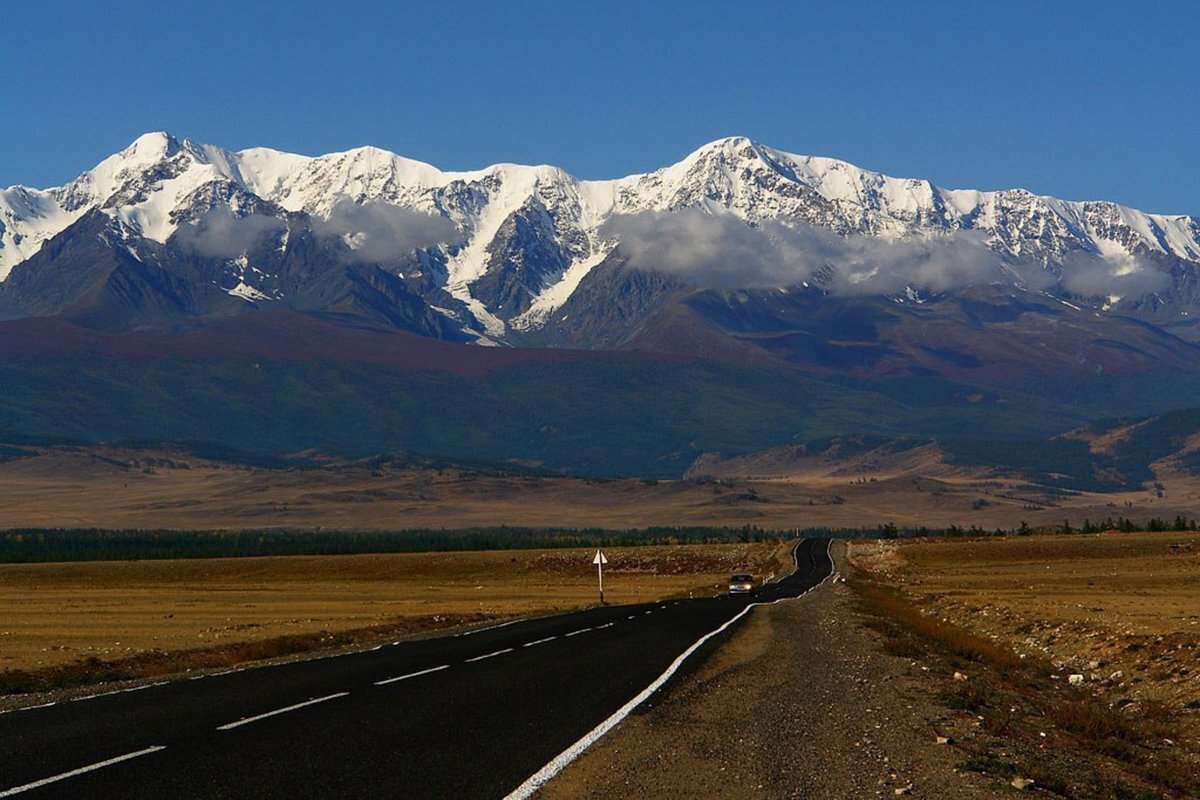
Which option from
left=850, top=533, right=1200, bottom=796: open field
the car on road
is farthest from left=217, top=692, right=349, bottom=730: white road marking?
the car on road

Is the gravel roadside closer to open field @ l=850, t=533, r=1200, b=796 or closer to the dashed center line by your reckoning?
open field @ l=850, t=533, r=1200, b=796

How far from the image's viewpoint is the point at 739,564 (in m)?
144

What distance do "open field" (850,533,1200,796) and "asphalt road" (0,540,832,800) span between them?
6.88 m

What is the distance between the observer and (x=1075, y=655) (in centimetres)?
4041

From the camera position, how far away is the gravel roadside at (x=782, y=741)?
18.6 meters

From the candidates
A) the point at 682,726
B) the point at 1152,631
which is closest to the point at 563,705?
the point at 682,726

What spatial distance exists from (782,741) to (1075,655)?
69.4 feet

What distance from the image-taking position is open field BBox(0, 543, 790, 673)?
55031 millimetres

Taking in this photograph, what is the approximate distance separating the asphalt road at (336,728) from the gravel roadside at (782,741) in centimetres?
105

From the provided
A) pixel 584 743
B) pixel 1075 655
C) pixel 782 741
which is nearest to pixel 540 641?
pixel 1075 655

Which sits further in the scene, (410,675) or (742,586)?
(742,586)

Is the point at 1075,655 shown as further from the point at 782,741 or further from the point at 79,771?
the point at 79,771

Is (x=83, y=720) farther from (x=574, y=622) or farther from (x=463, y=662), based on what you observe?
(x=574, y=622)

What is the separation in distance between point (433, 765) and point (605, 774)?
2.31 metres
